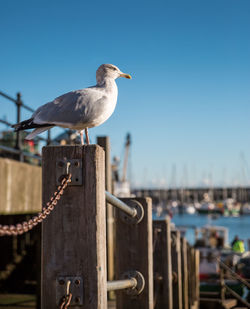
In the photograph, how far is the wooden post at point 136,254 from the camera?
3.26 metres

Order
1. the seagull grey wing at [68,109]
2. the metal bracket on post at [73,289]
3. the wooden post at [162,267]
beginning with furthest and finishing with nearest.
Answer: the wooden post at [162,267], the seagull grey wing at [68,109], the metal bracket on post at [73,289]

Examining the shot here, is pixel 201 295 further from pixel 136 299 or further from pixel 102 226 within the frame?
pixel 102 226

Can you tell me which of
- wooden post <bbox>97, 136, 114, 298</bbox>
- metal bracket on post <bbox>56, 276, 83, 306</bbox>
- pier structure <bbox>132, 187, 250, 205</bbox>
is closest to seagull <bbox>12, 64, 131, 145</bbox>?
metal bracket on post <bbox>56, 276, 83, 306</bbox>

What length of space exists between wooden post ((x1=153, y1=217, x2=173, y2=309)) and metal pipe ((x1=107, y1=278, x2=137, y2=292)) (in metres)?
1.20

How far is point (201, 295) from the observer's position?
449 inches

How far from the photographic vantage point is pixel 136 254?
3.30m

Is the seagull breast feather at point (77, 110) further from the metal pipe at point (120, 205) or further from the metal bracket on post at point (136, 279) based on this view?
the metal bracket on post at point (136, 279)

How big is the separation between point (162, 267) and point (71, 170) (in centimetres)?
266

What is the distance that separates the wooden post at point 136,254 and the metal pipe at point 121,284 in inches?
4.7

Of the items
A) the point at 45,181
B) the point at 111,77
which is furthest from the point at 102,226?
the point at 111,77

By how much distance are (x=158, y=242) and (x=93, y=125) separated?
1.94 meters

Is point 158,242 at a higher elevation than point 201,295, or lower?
higher

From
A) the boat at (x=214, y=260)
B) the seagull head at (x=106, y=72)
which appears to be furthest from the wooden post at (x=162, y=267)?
the boat at (x=214, y=260)

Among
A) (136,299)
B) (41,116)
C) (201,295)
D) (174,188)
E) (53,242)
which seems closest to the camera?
(53,242)
